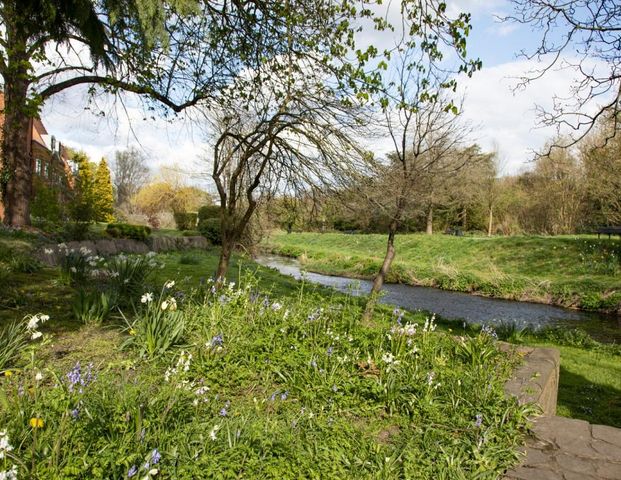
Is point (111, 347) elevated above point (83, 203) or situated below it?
below

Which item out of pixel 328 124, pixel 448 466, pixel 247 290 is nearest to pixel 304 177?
pixel 328 124

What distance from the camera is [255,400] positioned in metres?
2.85

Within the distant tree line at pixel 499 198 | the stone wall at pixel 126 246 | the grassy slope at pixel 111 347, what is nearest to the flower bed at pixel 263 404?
the grassy slope at pixel 111 347

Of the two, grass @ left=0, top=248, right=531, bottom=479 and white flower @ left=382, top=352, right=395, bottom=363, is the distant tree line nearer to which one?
grass @ left=0, top=248, right=531, bottom=479

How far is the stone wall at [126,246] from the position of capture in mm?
9105

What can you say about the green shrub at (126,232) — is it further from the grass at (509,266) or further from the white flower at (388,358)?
the white flower at (388,358)

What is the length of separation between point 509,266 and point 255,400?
20.1 m

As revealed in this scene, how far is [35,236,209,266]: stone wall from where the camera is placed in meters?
9.11

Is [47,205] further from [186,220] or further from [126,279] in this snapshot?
[186,220]

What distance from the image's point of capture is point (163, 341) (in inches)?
141

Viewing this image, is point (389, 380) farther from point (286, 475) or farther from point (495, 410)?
point (286, 475)

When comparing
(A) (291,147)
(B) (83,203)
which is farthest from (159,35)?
(B) (83,203)

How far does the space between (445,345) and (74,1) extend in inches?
217

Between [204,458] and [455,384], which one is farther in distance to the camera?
[455,384]
